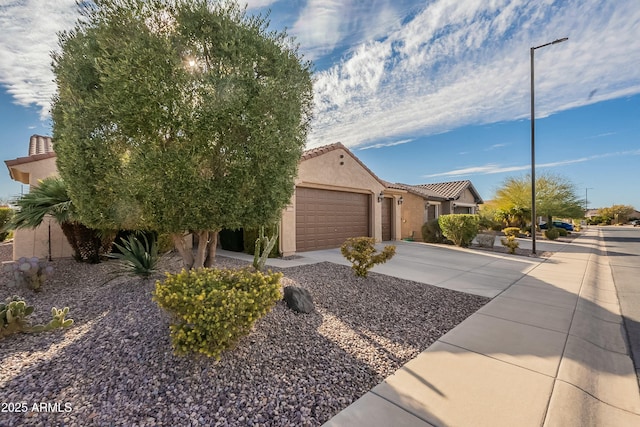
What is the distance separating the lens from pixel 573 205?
24781 millimetres

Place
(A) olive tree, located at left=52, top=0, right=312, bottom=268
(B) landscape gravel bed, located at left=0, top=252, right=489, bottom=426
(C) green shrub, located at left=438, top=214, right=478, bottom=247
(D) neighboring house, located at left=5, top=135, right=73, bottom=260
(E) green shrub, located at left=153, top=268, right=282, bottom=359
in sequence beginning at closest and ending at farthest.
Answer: (B) landscape gravel bed, located at left=0, top=252, right=489, bottom=426 → (E) green shrub, located at left=153, top=268, right=282, bottom=359 → (A) olive tree, located at left=52, top=0, right=312, bottom=268 → (D) neighboring house, located at left=5, top=135, right=73, bottom=260 → (C) green shrub, located at left=438, top=214, right=478, bottom=247

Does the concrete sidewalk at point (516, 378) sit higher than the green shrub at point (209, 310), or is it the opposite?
the green shrub at point (209, 310)

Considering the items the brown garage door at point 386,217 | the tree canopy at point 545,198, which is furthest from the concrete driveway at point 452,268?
the tree canopy at point 545,198

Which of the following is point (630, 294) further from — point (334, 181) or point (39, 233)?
point (39, 233)

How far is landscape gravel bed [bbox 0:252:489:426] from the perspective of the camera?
231 centimetres

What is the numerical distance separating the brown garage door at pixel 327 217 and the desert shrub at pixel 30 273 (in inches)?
282

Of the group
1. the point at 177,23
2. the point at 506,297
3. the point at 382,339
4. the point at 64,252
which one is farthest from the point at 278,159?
the point at 64,252

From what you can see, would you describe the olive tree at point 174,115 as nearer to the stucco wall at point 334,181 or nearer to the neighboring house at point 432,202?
the stucco wall at point 334,181

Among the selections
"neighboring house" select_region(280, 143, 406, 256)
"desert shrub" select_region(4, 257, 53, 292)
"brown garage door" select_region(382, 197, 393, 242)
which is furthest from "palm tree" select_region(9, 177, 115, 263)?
"brown garage door" select_region(382, 197, 393, 242)

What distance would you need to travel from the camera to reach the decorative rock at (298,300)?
451cm

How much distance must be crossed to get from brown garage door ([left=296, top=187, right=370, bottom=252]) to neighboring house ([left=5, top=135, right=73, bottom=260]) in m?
7.94

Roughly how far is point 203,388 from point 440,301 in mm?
4731

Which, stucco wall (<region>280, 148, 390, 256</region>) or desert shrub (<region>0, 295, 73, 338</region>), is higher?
stucco wall (<region>280, 148, 390, 256</region>)

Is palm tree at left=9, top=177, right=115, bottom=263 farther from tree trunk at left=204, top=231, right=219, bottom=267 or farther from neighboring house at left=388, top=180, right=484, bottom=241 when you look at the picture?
neighboring house at left=388, top=180, right=484, bottom=241
